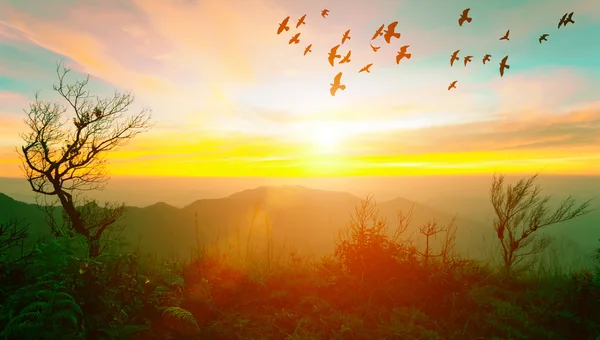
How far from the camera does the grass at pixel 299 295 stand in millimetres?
3152

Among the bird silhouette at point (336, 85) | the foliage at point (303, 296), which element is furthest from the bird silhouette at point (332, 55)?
the foliage at point (303, 296)

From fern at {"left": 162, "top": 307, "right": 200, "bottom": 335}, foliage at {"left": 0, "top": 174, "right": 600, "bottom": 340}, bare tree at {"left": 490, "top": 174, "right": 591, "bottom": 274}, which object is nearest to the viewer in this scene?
foliage at {"left": 0, "top": 174, "right": 600, "bottom": 340}

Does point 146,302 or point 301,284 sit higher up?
point 146,302

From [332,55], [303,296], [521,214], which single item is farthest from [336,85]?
[521,214]

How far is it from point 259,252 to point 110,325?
155 inches

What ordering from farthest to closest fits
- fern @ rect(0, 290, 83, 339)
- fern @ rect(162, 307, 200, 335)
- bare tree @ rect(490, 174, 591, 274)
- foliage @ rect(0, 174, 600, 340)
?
1. bare tree @ rect(490, 174, 591, 274)
2. fern @ rect(162, 307, 200, 335)
3. foliage @ rect(0, 174, 600, 340)
4. fern @ rect(0, 290, 83, 339)

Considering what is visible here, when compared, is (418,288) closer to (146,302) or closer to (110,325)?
(146,302)

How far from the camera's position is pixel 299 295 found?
4992 mm

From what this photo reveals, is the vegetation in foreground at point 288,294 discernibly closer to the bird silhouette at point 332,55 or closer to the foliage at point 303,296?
the foliage at point 303,296

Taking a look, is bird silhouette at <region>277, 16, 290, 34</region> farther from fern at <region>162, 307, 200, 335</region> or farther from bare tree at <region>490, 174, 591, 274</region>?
bare tree at <region>490, 174, 591, 274</region>

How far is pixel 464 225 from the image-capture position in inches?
7756

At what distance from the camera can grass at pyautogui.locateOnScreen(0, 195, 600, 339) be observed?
3.15 m

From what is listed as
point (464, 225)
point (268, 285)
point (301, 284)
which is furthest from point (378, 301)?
point (464, 225)

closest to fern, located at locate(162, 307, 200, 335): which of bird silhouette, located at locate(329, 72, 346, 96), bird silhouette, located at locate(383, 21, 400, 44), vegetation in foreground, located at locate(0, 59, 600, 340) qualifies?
vegetation in foreground, located at locate(0, 59, 600, 340)
